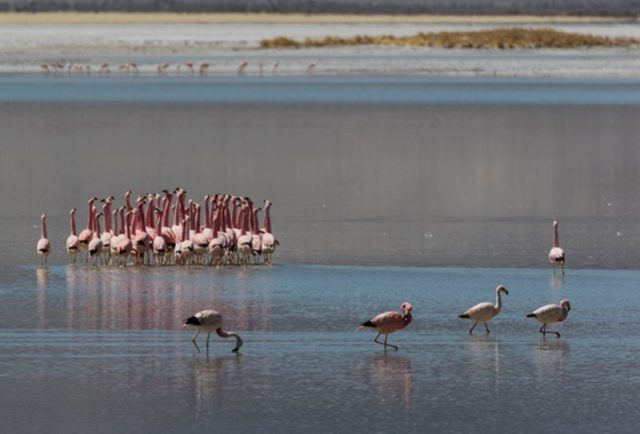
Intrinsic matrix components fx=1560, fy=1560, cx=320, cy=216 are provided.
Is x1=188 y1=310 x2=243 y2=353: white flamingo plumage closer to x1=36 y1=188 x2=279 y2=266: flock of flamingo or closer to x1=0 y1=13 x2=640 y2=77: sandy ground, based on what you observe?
→ x1=36 y1=188 x2=279 y2=266: flock of flamingo

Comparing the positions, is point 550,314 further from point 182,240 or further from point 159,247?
point 182,240

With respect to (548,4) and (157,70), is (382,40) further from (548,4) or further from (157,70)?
(548,4)

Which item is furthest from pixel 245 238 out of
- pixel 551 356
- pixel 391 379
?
pixel 391 379

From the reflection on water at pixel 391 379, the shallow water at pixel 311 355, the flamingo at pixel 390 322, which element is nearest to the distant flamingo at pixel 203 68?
the shallow water at pixel 311 355

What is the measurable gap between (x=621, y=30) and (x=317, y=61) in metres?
28.3

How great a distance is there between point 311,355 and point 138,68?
48.8 meters

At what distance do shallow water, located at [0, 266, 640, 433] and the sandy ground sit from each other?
40.3 m

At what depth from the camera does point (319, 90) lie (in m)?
45.8

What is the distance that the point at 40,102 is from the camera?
39.0 metres

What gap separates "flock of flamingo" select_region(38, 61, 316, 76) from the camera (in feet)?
184

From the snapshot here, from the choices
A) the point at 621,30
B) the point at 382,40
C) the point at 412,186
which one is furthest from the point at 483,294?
the point at 621,30

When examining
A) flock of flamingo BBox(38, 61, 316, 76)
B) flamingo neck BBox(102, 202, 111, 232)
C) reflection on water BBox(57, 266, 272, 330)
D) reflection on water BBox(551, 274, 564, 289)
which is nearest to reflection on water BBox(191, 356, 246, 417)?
reflection on water BBox(57, 266, 272, 330)

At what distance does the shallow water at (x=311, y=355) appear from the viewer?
29.8 feet

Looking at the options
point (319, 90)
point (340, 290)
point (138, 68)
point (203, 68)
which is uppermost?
point (138, 68)
